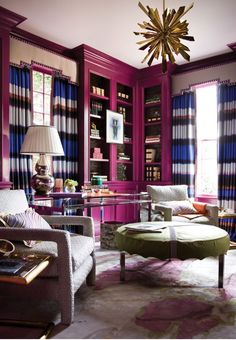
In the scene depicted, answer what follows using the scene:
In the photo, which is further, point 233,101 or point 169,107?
point 169,107

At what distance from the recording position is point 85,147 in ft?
15.6

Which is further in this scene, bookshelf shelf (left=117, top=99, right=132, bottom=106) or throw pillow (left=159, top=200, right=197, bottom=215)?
bookshelf shelf (left=117, top=99, right=132, bottom=106)

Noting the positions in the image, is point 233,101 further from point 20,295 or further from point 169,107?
point 20,295

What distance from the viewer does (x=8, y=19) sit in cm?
361

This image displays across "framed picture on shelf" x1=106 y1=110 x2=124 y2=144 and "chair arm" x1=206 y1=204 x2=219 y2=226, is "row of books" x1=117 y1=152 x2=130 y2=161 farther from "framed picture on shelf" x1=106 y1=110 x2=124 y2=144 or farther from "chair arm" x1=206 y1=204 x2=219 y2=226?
"chair arm" x1=206 y1=204 x2=219 y2=226

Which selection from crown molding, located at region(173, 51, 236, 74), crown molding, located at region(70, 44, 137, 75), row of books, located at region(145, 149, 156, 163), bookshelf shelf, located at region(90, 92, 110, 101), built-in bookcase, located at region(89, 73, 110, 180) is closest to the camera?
crown molding, located at region(70, 44, 137, 75)

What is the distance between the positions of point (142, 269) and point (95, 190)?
4.85 ft

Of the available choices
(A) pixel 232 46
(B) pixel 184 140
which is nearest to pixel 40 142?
(B) pixel 184 140

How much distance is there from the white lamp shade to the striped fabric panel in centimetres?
276

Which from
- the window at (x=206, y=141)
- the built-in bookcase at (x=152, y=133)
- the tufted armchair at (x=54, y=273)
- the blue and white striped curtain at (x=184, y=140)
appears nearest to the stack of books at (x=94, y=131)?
the built-in bookcase at (x=152, y=133)

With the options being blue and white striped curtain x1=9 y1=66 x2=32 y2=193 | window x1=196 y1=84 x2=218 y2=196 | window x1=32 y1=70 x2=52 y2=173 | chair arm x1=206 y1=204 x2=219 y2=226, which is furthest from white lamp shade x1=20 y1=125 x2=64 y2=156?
window x1=196 y1=84 x2=218 y2=196

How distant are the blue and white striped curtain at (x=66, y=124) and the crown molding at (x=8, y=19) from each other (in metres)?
0.95

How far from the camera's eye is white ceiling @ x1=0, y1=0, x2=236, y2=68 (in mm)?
3488

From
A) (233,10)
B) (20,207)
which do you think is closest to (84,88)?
(233,10)
